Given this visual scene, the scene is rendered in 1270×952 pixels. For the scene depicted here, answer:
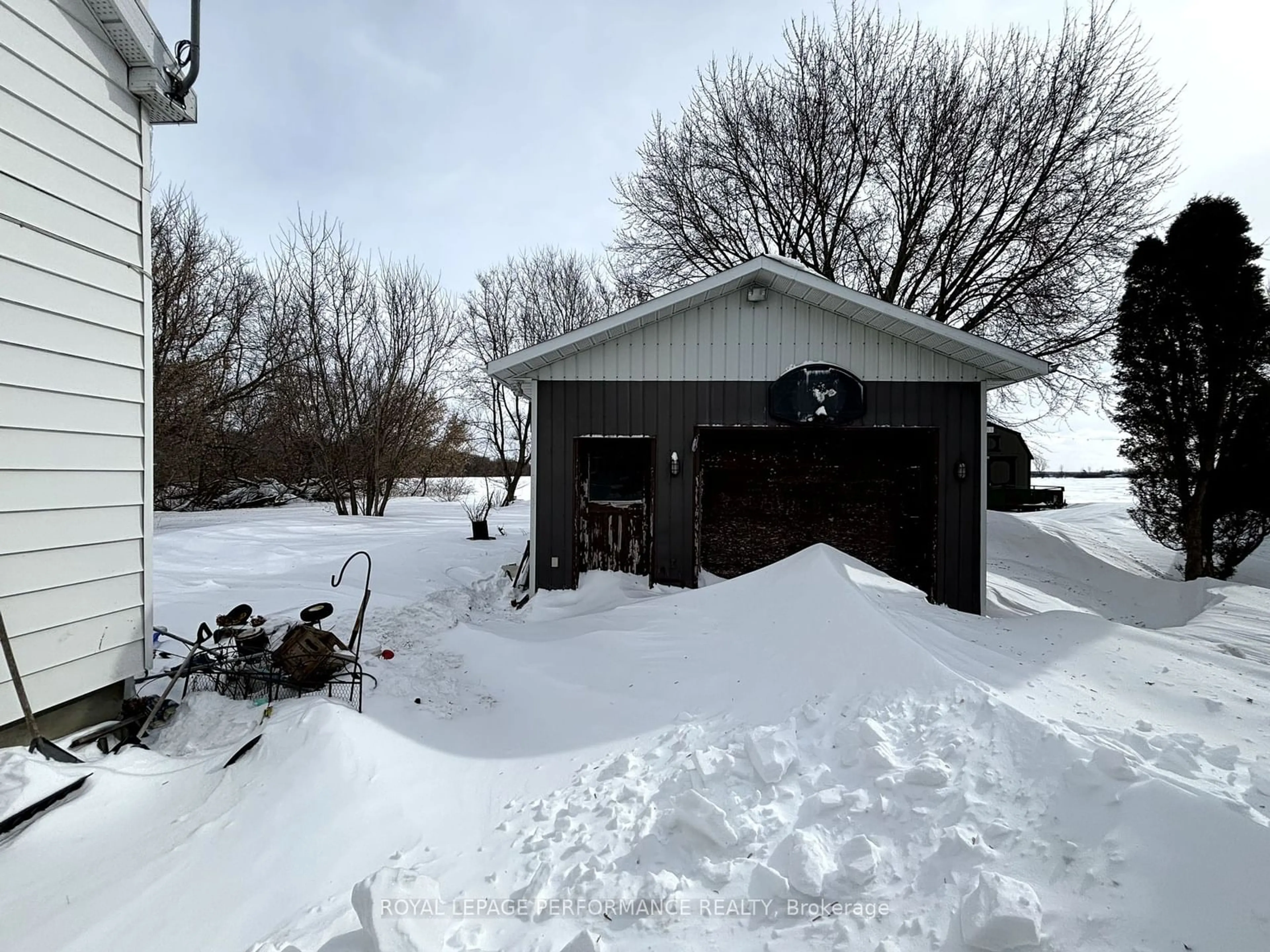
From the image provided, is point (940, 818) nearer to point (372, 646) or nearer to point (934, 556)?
point (372, 646)

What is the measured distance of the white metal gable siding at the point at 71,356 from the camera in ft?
9.45

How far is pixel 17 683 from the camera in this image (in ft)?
9.00

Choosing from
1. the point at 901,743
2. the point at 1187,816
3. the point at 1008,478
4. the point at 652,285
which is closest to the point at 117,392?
the point at 901,743

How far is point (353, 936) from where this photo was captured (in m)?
1.77

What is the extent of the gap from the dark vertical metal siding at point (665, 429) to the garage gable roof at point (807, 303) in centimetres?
44

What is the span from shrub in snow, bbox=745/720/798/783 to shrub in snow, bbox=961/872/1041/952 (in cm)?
87

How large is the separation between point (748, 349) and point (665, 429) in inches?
53.1

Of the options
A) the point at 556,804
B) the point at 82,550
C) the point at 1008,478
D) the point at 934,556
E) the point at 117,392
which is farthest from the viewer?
the point at 1008,478

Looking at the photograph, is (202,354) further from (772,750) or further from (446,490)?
(772,750)

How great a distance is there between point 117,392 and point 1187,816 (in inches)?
224

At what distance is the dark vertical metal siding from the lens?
636cm

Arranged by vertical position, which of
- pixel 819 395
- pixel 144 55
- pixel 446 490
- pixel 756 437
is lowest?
pixel 446 490

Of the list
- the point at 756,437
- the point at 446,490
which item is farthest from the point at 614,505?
the point at 446,490

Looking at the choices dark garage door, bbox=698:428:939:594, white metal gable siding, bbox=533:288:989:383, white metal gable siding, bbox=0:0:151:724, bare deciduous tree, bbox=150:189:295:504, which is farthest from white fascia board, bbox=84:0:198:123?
bare deciduous tree, bbox=150:189:295:504
